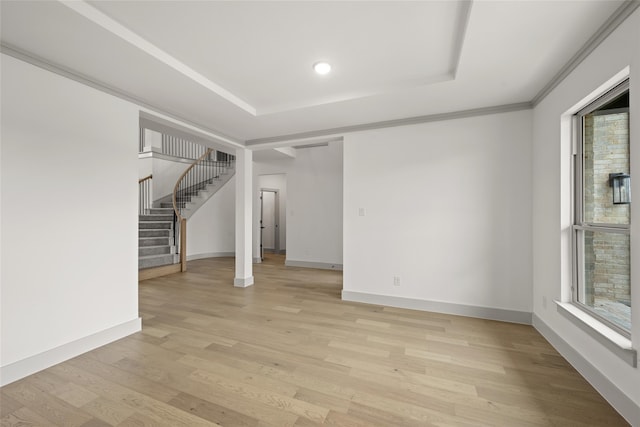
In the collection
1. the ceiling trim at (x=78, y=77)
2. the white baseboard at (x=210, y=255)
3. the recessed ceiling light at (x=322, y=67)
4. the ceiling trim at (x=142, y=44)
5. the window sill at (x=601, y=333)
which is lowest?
the white baseboard at (x=210, y=255)

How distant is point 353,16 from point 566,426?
9.52 feet

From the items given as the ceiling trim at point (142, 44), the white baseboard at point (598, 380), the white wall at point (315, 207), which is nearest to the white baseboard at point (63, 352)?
the ceiling trim at point (142, 44)

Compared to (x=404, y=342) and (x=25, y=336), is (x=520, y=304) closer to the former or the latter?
(x=404, y=342)

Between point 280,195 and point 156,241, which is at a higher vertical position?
point 280,195

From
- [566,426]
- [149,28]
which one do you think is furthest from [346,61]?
[566,426]

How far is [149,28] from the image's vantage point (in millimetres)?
1933

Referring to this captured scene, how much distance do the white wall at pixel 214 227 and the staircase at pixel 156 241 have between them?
94cm

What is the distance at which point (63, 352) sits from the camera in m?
2.28

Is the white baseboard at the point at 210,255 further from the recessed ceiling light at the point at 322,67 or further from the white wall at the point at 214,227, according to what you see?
the recessed ceiling light at the point at 322,67

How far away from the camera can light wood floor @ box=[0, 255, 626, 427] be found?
1673mm

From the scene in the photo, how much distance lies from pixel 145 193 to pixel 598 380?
921cm

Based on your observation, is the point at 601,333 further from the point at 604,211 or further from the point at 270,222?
the point at 270,222

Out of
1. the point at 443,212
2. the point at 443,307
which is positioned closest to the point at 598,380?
the point at 443,307

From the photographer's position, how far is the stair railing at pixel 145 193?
7.53 meters
